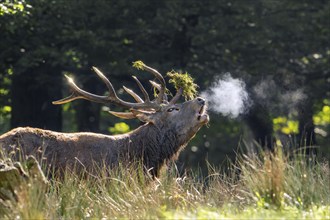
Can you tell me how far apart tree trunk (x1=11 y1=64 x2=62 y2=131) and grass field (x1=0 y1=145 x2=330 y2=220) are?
46.4ft

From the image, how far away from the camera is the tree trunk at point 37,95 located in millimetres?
26094

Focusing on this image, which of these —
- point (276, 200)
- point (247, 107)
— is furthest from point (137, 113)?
point (247, 107)

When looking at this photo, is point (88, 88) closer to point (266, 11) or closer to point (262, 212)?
point (266, 11)

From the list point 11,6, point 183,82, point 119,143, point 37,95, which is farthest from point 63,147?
point 37,95

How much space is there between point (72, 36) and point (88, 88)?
2243mm

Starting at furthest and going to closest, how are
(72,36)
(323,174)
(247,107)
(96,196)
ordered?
(72,36), (247,107), (323,174), (96,196)

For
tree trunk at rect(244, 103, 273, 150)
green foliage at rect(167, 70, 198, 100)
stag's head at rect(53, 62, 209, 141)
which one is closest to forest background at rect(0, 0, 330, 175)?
tree trunk at rect(244, 103, 273, 150)

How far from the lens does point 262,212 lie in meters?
9.30

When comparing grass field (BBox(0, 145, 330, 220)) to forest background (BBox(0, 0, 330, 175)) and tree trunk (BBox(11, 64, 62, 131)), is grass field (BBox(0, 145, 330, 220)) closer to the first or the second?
forest background (BBox(0, 0, 330, 175))

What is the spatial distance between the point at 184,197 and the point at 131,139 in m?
3.00

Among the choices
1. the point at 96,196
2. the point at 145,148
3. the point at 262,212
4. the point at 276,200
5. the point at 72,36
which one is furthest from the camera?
the point at 72,36

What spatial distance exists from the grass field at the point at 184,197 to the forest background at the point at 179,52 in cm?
1270

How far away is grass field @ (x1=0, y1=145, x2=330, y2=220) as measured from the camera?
944 cm

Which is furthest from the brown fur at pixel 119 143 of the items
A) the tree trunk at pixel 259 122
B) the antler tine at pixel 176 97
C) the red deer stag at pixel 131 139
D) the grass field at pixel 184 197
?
the tree trunk at pixel 259 122
